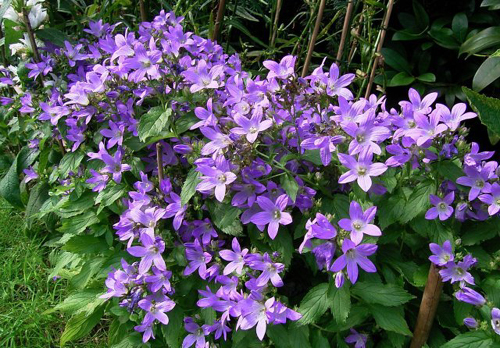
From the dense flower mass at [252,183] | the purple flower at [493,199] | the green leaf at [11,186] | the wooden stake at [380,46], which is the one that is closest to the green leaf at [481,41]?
the wooden stake at [380,46]

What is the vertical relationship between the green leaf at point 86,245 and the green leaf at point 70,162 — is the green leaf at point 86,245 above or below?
below

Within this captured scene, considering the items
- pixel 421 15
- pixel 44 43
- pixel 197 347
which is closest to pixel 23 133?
pixel 44 43

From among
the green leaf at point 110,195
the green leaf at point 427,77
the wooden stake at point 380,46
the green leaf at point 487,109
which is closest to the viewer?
the green leaf at point 487,109

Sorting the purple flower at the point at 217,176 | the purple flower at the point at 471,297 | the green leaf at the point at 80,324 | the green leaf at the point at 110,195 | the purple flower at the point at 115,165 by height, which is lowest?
the green leaf at the point at 80,324

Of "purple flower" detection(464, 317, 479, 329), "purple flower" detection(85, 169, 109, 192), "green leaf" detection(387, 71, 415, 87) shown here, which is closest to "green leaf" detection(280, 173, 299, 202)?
"purple flower" detection(464, 317, 479, 329)

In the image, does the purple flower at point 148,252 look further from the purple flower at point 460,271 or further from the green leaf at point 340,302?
the purple flower at point 460,271

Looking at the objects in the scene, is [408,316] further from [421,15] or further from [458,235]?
[421,15]
